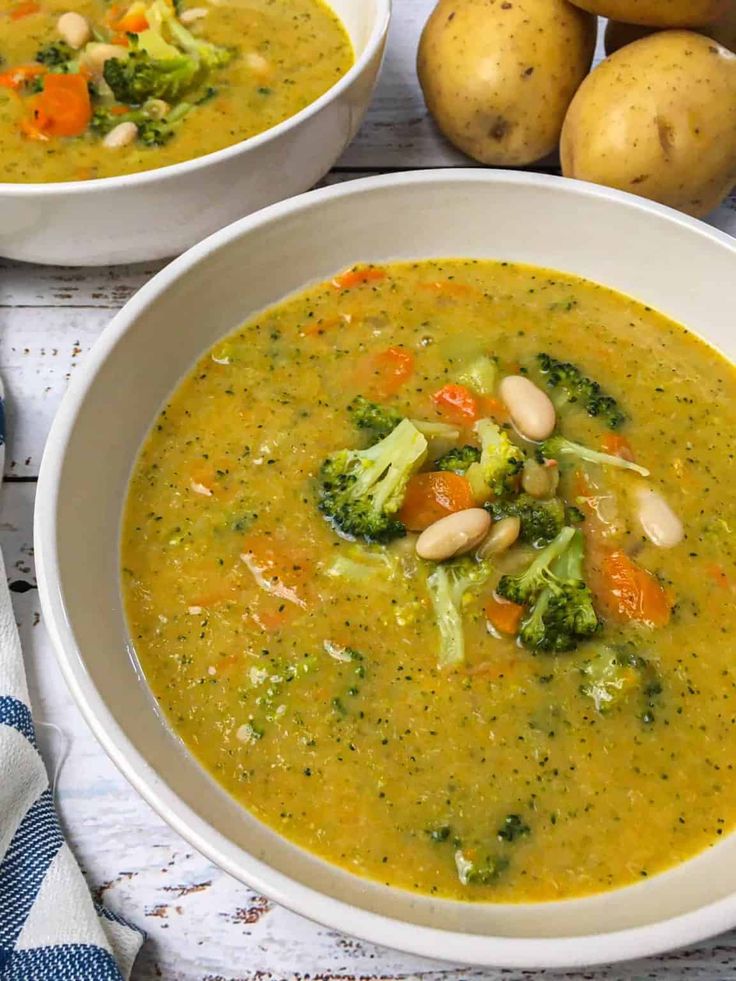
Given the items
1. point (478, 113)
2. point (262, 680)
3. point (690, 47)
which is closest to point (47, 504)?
point (262, 680)

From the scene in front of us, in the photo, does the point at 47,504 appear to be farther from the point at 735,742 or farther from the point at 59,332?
the point at 735,742

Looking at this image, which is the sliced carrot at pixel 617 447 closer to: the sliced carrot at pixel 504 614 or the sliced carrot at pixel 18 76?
the sliced carrot at pixel 504 614

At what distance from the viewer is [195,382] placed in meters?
2.42

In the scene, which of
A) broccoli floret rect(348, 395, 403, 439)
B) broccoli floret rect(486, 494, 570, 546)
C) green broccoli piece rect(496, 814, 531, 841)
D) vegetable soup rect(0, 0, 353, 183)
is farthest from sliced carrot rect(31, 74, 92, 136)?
green broccoli piece rect(496, 814, 531, 841)

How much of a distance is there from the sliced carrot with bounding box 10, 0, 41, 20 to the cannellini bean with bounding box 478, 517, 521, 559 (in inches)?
93.7

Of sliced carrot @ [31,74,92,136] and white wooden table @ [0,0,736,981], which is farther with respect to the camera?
sliced carrot @ [31,74,92,136]

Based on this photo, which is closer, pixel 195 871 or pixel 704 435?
pixel 195 871

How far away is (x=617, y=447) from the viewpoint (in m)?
2.29

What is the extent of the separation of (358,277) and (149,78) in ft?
3.05

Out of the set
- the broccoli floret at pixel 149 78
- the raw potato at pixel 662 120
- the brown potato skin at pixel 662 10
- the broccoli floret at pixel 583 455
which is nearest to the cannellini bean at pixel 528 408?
the broccoli floret at pixel 583 455

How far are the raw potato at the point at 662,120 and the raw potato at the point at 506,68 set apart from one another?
0.15m

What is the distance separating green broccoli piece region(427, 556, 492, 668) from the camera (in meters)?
1.99

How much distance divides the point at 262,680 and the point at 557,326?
45.3 inches

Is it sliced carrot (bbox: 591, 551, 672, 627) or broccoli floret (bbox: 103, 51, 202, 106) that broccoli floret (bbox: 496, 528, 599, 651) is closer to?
sliced carrot (bbox: 591, 551, 672, 627)
